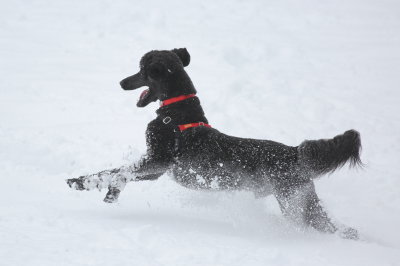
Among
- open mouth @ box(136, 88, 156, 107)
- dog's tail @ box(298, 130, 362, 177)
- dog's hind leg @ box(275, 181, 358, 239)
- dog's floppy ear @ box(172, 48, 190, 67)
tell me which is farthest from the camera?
dog's floppy ear @ box(172, 48, 190, 67)

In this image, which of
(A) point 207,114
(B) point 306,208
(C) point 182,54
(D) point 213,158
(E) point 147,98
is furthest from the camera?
(A) point 207,114

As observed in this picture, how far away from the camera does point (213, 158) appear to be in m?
4.49

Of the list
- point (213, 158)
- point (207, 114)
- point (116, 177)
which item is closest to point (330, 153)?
point (213, 158)

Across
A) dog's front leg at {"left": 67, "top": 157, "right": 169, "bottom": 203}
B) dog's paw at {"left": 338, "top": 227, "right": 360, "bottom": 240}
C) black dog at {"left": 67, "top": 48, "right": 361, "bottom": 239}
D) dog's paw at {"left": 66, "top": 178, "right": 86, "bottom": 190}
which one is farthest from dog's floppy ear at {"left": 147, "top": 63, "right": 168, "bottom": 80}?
dog's paw at {"left": 338, "top": 227, "right": 360, "bottom": 240}

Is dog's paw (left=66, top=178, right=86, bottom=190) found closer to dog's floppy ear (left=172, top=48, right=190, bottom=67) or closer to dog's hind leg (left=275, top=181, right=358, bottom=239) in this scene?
dog's floppy ear (left=172, top=48, right=190, bottom=67)

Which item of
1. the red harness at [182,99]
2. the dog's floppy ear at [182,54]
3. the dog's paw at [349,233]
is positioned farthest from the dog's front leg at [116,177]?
the dog's paw at [349,233]

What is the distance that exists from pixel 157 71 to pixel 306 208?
1881 mm

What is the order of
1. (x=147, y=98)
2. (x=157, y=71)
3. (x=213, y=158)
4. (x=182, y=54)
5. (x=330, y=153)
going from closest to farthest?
(x=330, y=153), (x=213, y=158), (x=157, y=71), (x=147, y=98), (x=182, y=54)

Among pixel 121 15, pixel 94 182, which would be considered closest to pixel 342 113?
pixel 94 182

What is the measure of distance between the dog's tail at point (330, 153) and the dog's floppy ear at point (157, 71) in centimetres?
146

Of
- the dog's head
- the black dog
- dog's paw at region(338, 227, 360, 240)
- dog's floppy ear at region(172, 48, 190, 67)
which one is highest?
dog's floppy ear at region(172, 48, 190, 67)

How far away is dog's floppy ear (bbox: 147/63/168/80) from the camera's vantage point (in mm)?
4648

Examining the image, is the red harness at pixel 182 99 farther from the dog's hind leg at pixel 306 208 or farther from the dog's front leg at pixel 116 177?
the dog's hind leg at pixel 306 208

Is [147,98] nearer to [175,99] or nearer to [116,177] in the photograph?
[175,99]
